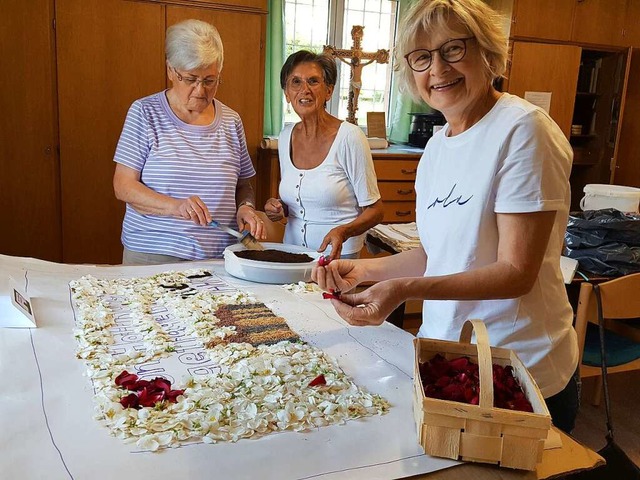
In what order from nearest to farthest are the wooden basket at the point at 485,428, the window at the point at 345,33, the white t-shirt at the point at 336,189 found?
the wooden basket at the point at 485,428, the white t-shirt at the point at 336,189, the window at the point at 345,33

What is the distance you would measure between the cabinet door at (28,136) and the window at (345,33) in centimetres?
158

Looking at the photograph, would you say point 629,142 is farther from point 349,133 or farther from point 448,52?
point 448,52

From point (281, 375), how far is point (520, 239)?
49cm

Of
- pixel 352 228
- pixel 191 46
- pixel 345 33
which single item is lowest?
pixel 352 228

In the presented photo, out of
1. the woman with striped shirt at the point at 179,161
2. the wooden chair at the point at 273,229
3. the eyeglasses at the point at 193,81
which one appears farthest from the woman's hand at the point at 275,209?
the eyeglasses at the point at 193,81

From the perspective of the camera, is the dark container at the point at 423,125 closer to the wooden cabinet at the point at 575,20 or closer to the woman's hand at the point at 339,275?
the wooden cabinet at the point at 575,20

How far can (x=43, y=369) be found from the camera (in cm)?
106

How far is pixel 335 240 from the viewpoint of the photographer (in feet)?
6.13

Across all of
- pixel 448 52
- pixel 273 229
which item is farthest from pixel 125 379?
pixel 273 229

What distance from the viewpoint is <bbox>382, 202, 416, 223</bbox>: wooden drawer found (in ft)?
12.6

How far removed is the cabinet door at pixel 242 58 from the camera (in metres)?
3.19

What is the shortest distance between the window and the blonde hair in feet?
9.72

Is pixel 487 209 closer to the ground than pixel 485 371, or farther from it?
farther from it

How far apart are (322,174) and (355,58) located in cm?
212
